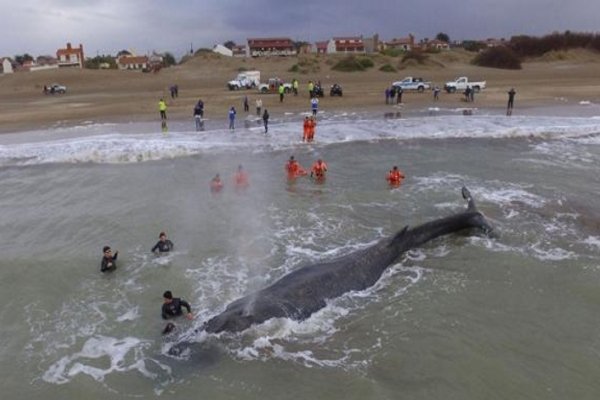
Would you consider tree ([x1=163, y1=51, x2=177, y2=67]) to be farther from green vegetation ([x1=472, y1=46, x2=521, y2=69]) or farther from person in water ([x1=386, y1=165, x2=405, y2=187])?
person in water ([x1=386, y1=165, x2=405, y2=187])

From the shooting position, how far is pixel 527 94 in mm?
54938

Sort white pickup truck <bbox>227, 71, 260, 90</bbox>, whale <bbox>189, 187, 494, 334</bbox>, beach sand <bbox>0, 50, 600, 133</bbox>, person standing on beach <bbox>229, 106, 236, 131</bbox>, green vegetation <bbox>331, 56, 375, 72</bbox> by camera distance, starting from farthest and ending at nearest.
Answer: green vegetation <bbox>331, 56, 375, 72</bbox>, white pickup truck <bbox>227, 71, 260, 90</bbox>, beach sand <bbox>0, 50, 600, 133</bbox>, person standing on beach <bbox>229, 106, 236, 131</bbox>, whale <bbox>189, 187, 494, 334</bbox>

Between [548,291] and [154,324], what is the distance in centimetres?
918

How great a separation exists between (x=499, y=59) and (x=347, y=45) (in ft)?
173

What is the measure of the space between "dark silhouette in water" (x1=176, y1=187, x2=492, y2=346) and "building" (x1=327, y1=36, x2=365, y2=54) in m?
126

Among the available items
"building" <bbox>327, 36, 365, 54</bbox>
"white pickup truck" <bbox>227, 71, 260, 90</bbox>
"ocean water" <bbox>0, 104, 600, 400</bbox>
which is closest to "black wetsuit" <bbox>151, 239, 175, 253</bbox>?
"ocean water" <bbox>0, 104, 600, 400</bbox>

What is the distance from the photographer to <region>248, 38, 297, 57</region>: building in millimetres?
143475

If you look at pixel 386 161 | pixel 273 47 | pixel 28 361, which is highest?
pixel 273 47

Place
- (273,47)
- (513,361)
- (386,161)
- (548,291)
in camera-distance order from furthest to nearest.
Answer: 1. (273,47)
2. (386,161)
3. (548,291)
4. (513,361)

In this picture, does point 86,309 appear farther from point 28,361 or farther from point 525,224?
point 525,224

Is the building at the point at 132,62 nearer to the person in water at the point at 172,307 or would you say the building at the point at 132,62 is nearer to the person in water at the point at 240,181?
the person in water at the point at 240,181

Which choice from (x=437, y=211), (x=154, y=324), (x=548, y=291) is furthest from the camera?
(x=437, y=211)

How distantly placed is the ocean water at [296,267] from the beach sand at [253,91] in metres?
17.4

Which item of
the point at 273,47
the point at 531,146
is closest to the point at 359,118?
the point at 531,146
